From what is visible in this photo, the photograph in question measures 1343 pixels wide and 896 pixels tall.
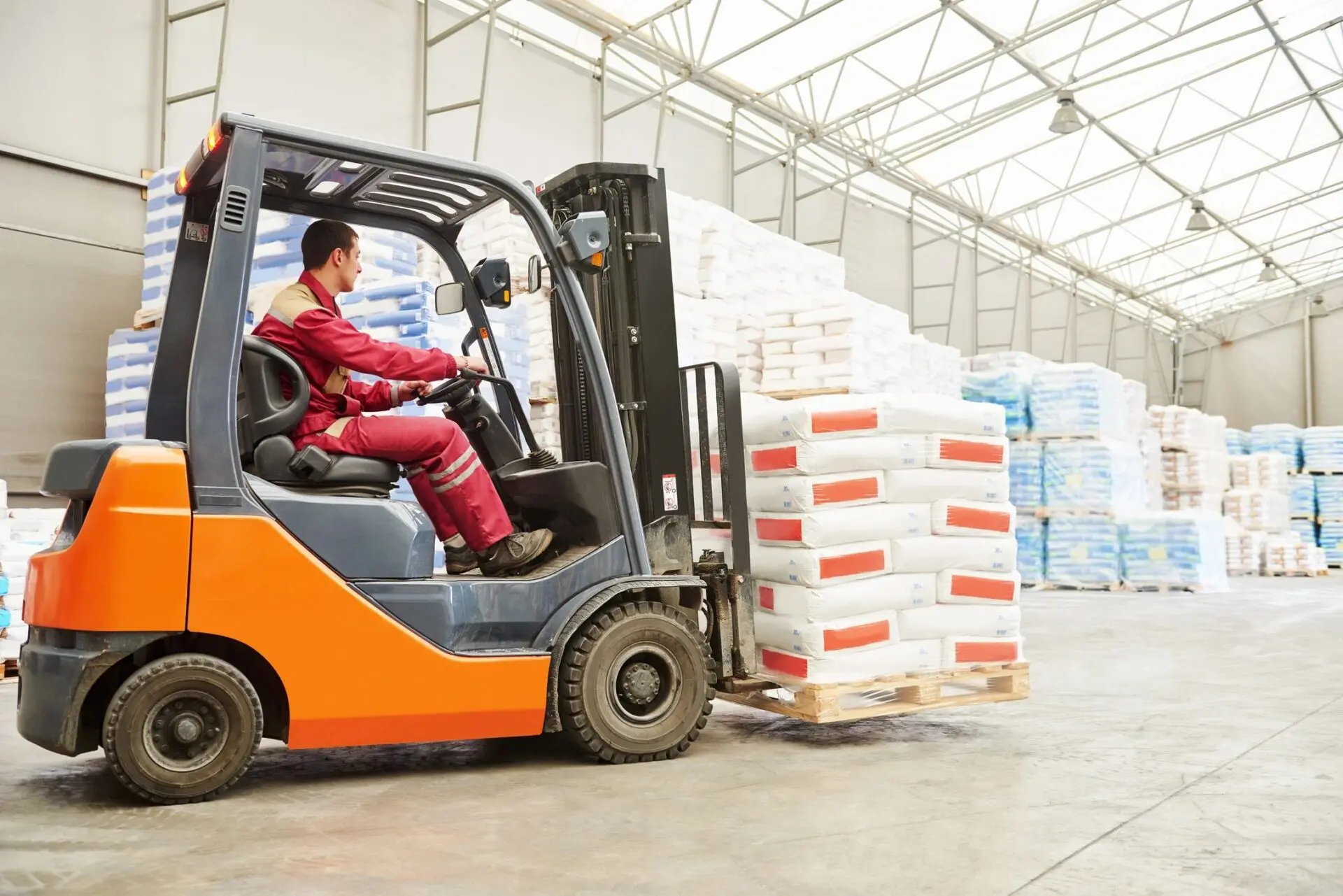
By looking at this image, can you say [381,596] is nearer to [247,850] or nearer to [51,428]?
[247,850]

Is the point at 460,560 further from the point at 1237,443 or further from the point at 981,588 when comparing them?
the point at 1237,443

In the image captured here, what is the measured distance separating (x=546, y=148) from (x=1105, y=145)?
1032cm

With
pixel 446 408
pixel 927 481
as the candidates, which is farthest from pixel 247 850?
pixel 927 481

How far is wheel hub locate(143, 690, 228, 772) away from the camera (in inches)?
130

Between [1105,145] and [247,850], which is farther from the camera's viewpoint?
[1105,145]

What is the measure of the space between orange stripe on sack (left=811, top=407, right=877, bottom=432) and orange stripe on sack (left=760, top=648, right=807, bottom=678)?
2.78 ft

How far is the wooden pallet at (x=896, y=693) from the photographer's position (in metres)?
4.25

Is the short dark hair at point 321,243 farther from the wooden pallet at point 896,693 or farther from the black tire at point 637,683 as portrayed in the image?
the wooden pallet at point 896,693

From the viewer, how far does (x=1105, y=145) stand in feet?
60.7

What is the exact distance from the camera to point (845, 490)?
4.52 meters

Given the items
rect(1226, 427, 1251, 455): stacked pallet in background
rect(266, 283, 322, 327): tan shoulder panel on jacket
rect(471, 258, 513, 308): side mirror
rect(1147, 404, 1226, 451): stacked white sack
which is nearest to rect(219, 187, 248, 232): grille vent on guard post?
rect(266, 283, 322, 327): tan shoulder panel on jacket

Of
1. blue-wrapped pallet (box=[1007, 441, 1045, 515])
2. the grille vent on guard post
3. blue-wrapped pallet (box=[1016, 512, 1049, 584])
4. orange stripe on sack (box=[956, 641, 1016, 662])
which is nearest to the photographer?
the grille vent on guard post

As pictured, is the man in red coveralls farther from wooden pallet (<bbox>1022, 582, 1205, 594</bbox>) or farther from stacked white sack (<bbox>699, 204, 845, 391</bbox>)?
wooden pallet (<bbox>1022, 582, 1205, 594</bbox>)

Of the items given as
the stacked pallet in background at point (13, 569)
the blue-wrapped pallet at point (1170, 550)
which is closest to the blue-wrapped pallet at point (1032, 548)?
the blue-wrapped pallet at point (1170, 550)
